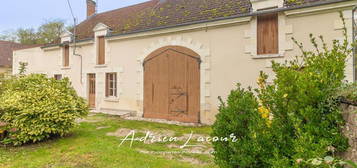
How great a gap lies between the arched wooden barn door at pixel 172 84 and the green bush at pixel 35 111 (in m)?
3.44

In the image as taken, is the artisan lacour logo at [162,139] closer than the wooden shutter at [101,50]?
Yes

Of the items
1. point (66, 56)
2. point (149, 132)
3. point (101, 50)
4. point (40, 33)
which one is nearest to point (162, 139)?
point (149, 132)

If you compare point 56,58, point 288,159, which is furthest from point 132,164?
point 56,58

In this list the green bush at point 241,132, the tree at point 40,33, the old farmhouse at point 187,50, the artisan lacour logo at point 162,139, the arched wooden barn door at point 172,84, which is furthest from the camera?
the tree at point 40,33

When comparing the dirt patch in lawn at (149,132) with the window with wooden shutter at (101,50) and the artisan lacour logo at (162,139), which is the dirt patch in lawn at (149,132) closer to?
the artisan lacour logo at (162,139)

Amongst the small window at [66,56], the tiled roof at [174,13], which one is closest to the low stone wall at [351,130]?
the tiled roof at [174,13]

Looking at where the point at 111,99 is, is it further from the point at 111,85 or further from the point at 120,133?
the point at 120,133

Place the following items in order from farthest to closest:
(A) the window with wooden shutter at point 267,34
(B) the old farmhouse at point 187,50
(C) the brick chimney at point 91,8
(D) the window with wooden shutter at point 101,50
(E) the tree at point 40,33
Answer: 1. (E) the tree at point 40,33
2. (C) the brick chimney at point 91,8
3. (D) the window with wooden shutter at point 101,50
4. (A) the window with wooden shutter at point 267,34
5. (B) the old farmhouse at point 187,50

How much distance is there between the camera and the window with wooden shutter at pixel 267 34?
659 cm

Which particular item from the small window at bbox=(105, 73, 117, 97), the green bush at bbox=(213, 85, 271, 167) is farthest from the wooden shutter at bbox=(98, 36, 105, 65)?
the green bush at bbox=(213, 85, 271, 167)

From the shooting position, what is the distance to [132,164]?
3.71m

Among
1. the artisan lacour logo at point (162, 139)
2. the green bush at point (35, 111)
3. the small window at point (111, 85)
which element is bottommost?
the artisan lacour logo at point (162, 139)

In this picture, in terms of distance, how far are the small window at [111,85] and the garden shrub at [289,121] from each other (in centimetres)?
871

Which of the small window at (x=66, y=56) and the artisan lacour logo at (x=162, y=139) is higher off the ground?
the small window at (x=66, y=56)
